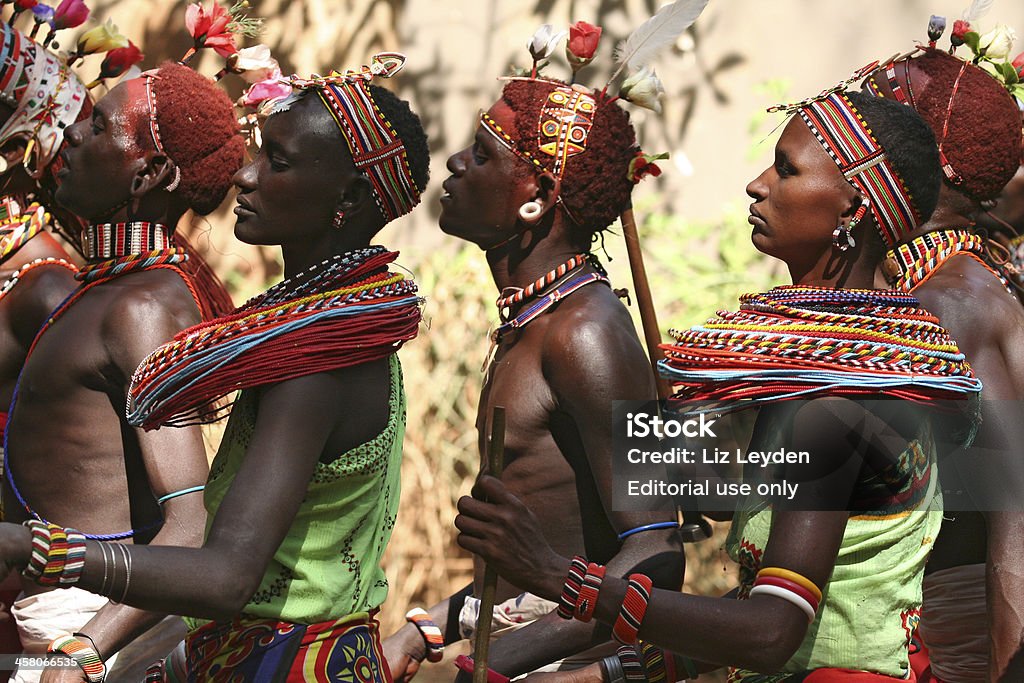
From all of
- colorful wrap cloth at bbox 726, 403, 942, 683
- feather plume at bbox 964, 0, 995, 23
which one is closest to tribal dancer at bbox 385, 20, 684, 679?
colorful wrap cloth at bbox 726, 403, 942, 683

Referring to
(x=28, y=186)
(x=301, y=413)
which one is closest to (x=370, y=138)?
(x=301, y=413)

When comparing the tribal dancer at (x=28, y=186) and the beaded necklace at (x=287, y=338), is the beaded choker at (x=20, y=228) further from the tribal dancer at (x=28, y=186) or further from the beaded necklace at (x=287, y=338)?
the beaded necklace at (x=287, y=338)

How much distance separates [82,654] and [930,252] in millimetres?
2568

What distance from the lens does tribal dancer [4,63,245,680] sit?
12.2 ft

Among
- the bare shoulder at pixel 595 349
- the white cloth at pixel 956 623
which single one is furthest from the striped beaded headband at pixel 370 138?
the white cloth at pixel 956 623

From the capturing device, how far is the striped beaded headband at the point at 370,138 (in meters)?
3.12

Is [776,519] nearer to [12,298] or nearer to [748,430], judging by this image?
[748,430]

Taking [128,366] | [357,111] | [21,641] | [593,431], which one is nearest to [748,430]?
[593,431]

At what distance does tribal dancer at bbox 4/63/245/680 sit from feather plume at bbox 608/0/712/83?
1.50m

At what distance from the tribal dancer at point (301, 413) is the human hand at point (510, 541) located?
1.01 feet

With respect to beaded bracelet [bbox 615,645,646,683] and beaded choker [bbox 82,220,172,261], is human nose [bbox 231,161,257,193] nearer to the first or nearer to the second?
beaded choker [bbox 82,220,172,261]

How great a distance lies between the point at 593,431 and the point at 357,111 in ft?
3.27

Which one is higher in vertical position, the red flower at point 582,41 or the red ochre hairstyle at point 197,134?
the red flower at point 582,41

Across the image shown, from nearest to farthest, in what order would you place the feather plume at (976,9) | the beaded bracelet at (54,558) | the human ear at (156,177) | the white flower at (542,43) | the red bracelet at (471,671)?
1. the beaded bracelet at (54,558)
2. the red bracelet at (471,671)
3. the white flower at (542,43)
4. the human ear at (156,177)
5. the feather plume at (976,9)
